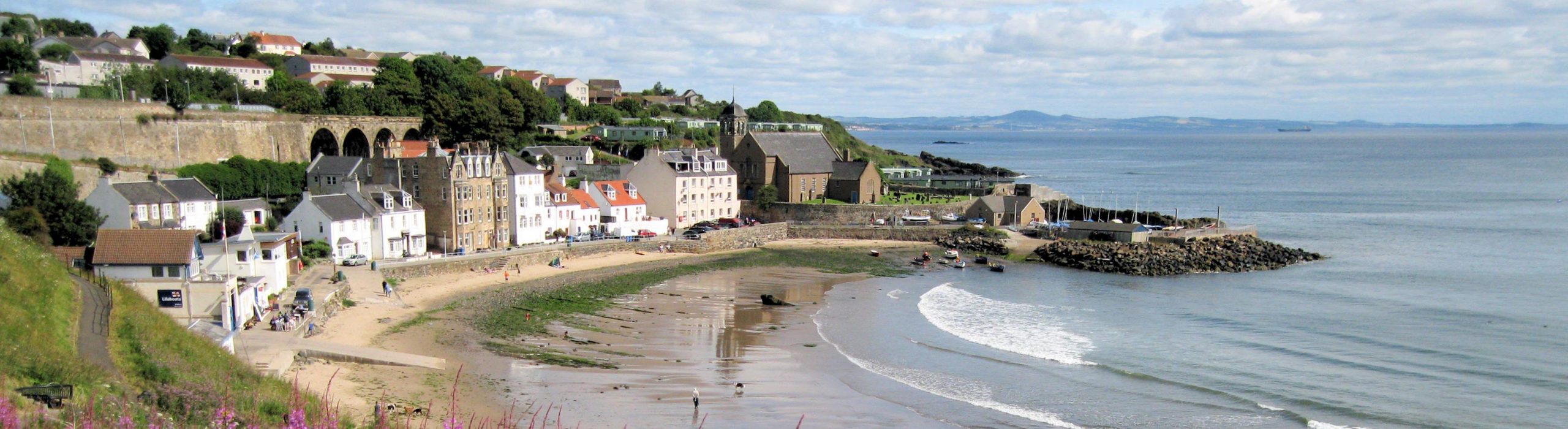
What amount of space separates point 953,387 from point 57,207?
29813mm

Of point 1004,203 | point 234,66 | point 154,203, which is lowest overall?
point 1004,203

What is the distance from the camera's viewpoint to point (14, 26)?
83.2m

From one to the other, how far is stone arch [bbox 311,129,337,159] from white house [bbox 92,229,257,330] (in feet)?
114

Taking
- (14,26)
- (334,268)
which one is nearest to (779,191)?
(334,268)

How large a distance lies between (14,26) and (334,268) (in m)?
70.6

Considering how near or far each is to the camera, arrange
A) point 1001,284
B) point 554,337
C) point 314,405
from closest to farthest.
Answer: point 314,405 → point 554,337 → point 1001,284

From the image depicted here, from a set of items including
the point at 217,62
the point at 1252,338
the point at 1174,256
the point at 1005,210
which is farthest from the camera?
the point at 217,62

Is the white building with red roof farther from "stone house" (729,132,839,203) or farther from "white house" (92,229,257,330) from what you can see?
"white house" (92,229,257,330)

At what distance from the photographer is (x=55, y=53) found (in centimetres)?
6750

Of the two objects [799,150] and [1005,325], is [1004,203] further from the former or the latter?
[1005,325]

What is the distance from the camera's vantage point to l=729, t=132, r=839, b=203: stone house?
60.8 m

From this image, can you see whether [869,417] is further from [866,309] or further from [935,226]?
[935,226]

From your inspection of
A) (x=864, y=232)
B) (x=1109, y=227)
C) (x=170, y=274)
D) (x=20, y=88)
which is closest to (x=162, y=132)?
(x=20, y=88)

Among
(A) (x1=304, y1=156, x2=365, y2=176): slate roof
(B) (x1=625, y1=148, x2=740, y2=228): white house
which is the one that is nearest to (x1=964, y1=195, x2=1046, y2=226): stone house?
(B) (x1=625, y1=148, x2=740, y2=228): white house
